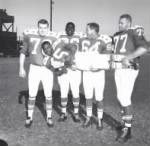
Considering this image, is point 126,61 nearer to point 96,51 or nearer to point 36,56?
point 96,51

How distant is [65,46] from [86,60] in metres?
0.80

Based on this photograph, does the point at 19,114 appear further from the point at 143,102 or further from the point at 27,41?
the point at 143,102

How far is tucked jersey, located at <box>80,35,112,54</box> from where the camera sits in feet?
20.4

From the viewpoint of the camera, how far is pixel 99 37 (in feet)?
20.9

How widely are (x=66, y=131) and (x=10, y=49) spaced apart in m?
27.2

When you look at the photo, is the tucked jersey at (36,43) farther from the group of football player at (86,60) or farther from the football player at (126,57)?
the football player at (126,57)

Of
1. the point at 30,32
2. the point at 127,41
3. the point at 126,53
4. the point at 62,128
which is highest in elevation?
the point at 30,32

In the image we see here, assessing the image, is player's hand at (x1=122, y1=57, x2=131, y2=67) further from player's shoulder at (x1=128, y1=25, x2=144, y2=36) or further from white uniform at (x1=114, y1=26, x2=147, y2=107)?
player's shoulder at (x1=128, y1=25, x2=144, y2=36)

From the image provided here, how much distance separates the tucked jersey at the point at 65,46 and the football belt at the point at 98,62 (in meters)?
0.31

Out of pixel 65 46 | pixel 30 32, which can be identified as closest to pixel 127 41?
pixel 65 46

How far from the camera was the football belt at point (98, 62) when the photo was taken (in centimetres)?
586

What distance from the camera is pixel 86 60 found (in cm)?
620

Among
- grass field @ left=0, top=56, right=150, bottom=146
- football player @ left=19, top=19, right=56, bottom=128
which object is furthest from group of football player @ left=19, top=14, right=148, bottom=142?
grass field @ left=0, top=56, right=150, bottom=146

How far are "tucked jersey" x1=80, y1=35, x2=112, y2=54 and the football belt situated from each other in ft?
0.57
